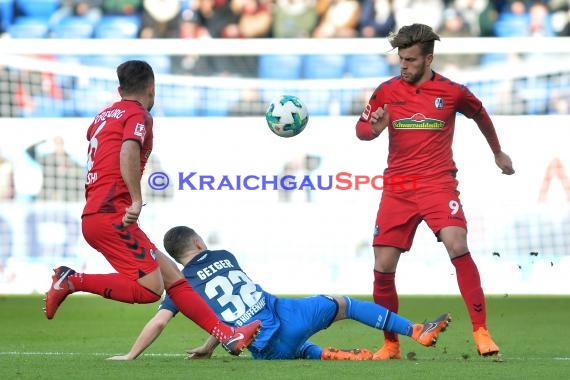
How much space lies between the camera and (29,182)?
600 inches

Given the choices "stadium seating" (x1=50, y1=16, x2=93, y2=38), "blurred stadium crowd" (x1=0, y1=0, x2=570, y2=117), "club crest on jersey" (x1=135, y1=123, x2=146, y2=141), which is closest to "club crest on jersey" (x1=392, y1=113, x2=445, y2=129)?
"club crest on jersey" (x1=135, y1=123, x2=146, y2=141)

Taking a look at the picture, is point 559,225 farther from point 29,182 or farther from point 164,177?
point 29,182

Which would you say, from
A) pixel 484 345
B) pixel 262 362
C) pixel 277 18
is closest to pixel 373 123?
pixel 484 345

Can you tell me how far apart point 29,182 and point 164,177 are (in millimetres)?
1585

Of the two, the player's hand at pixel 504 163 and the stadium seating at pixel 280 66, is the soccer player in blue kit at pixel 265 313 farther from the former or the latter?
the stadium seating at pixel 280 66

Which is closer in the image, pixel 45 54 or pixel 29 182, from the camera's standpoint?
pixel 29 182

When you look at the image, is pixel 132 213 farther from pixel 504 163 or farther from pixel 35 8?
pixel 35 8

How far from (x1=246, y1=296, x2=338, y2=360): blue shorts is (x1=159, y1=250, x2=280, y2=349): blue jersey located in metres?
0.05

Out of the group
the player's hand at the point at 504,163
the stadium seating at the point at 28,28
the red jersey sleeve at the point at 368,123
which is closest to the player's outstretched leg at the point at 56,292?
the red jersey sleeve at the point at 368,123

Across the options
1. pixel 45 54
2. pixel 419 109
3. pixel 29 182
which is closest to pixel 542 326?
pixel 419 109

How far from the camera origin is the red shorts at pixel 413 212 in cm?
764

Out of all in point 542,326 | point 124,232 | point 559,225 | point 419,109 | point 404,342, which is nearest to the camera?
point 124,232

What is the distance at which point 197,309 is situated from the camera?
6.89m

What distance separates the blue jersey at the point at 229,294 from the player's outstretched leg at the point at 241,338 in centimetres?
27
